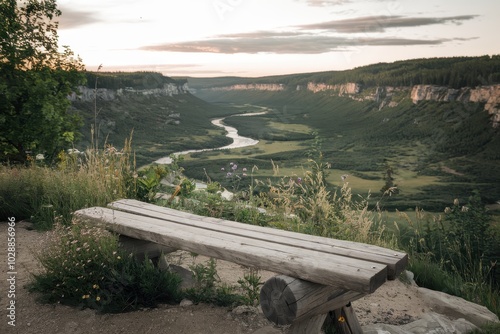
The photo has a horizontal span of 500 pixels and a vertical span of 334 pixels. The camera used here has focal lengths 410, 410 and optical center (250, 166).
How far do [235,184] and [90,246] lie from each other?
2663 millimetres

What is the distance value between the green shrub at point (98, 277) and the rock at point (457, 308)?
2.29m

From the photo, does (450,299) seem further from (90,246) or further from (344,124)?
(344,124)

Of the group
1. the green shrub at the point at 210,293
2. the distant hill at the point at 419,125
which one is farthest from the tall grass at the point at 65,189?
the distant hill at the point at 419,125

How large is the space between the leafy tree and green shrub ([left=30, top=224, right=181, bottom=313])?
601 cm

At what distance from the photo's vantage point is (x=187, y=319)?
2791 millimetres

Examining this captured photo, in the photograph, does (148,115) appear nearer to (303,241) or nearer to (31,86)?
(31,86)

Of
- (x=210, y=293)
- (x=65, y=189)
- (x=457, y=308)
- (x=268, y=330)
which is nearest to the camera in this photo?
(x=268, y=330)

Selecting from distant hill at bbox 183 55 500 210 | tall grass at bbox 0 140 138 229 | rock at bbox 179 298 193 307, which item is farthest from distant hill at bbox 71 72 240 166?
rock at bbox 179 298 193 307

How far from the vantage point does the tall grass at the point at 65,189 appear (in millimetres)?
4422

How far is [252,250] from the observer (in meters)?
2.38

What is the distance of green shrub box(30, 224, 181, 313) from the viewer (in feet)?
9.64

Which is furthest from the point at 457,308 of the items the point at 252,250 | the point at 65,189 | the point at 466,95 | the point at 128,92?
the point at 128,92

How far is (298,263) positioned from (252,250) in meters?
0.31

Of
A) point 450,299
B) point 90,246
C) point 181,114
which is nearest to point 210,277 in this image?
point 90,246
